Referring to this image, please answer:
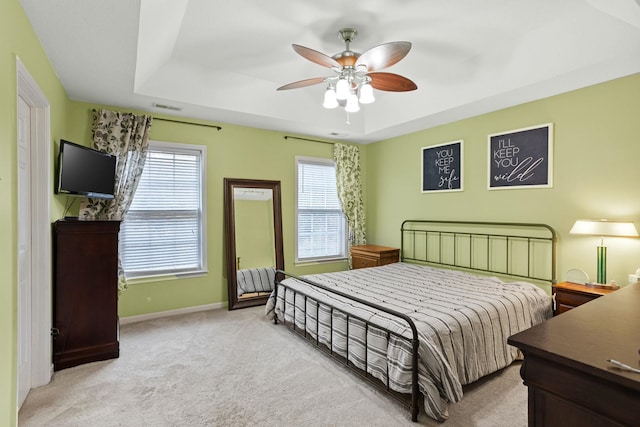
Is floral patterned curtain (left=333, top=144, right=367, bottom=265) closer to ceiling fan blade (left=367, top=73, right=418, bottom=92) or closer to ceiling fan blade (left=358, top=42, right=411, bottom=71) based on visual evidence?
ceiling fan blade (left=367, top=73, right=418, bottom=92)

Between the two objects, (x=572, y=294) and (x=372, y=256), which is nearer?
(x=572, y=294)

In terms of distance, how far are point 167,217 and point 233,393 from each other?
7.95ft

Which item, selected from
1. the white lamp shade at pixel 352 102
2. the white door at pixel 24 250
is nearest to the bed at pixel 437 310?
the white lamp shade at pixel 352 102

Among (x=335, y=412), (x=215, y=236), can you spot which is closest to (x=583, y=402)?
(x=335, y=412)

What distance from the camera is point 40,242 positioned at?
2445mm

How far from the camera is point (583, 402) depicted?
980 mm

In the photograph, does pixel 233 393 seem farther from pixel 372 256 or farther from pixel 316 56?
pixel 372 256

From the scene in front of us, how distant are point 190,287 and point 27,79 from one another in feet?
9.09

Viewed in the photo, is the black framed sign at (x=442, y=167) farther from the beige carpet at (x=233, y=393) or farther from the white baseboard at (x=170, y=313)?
the white baseboard at (x=170, y=313)

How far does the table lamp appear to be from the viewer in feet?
8.76

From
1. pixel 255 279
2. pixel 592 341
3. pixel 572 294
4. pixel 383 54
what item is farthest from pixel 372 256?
pixel 592 341

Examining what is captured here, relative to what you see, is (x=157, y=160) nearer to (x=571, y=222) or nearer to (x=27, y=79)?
(x=27, y=79)

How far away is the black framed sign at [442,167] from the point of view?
165 inches

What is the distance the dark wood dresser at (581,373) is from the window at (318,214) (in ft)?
13.0
